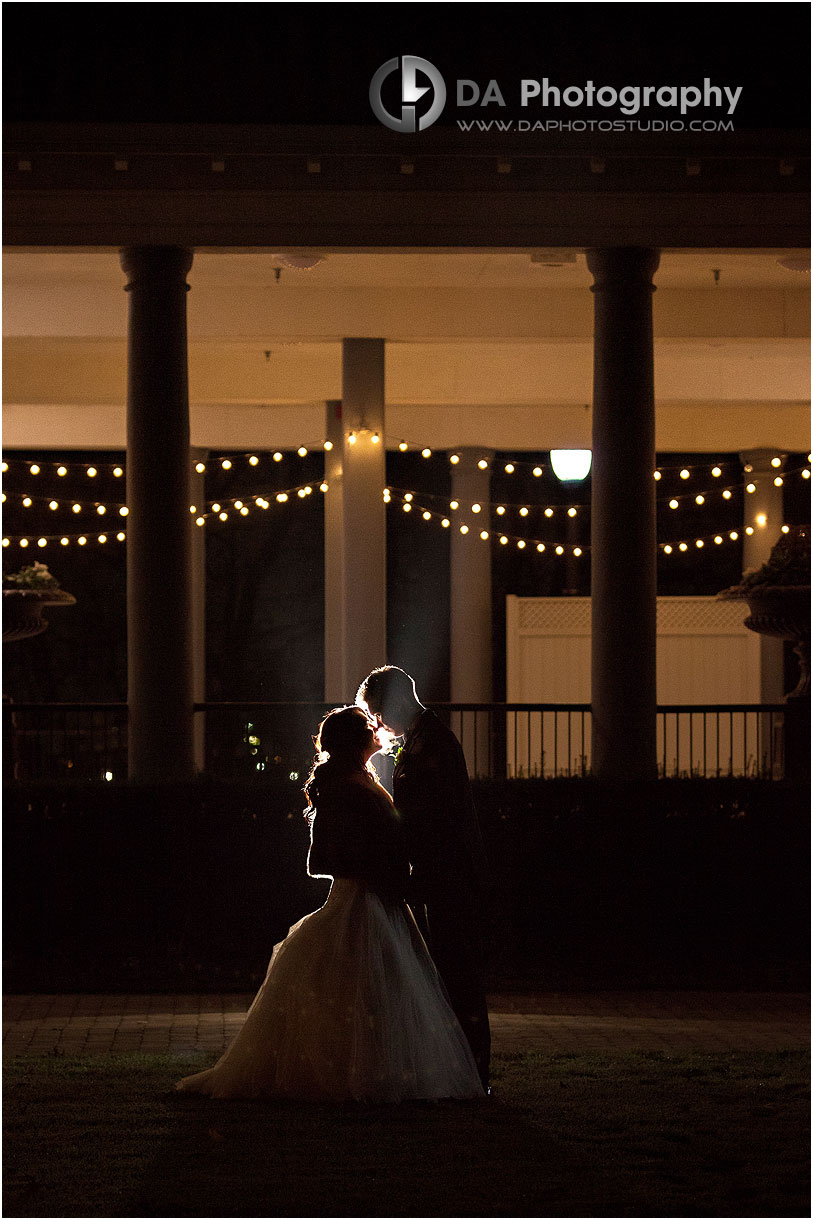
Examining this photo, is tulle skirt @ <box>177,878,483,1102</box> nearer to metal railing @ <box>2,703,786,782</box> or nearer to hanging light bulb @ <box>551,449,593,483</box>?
metal railing @ <box>2,703,786,782</box>

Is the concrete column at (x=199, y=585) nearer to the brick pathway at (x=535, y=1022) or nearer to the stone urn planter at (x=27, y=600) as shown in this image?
the stone urn planter at (x=27, y=600)

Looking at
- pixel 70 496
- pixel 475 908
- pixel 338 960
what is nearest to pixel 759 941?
pixel 475 908

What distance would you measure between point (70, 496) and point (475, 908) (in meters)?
14.8

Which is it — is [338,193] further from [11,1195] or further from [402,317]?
→ [11,1195]

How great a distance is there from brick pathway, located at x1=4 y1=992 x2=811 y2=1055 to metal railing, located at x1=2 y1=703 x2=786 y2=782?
1.66 meters

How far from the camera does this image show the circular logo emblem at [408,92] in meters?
9.95

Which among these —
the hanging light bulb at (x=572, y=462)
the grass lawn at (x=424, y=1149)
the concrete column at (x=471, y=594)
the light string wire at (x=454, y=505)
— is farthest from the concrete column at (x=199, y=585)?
the grass lawn at (x=424, y=1149)

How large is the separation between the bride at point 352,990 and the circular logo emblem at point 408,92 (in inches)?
203

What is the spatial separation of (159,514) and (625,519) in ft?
11.0

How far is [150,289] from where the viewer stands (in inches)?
417

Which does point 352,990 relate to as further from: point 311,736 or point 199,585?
point 199,585

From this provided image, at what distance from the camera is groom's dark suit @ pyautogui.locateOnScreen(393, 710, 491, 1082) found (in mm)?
6410

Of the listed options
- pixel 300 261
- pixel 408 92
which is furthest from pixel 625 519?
pixel 300 261

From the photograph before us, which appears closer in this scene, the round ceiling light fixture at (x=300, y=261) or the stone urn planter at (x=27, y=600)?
the round ceiling light fixture at (x=300, y=261)
